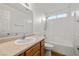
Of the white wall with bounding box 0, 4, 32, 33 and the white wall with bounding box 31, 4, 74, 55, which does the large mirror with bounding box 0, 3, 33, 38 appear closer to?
the white wall with bounding box 0, 4, 32, 33

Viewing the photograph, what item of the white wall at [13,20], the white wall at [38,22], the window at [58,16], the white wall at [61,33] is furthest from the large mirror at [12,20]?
the window at [58,16]

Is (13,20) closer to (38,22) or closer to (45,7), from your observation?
(38,22)

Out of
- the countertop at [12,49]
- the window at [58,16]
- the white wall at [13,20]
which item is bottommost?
the countertop at [12,49]

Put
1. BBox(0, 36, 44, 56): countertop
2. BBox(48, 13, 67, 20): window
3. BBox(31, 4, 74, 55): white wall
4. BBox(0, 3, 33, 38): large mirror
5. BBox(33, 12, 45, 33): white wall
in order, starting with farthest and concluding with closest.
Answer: BBox(48, 13, 67, 20): window < BBox(33, 12, 45, 33): white wall < BBox(31, 4, 74, 55): white wall < BBox(0, 3, 33, 38): large mirror < BBox(0, 36, 44, 56): countertop

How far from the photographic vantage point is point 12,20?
Result: 1771mm

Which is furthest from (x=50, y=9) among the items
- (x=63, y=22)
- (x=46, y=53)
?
(x=46, y=53)

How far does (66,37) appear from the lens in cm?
283

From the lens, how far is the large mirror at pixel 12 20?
1522 mm

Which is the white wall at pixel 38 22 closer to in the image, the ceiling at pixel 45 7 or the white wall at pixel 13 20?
the ceiling at pixel 45 7

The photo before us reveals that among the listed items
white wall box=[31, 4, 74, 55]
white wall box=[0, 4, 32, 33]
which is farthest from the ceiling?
white wall box=[0, 4, 32, 33]

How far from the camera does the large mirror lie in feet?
4.99

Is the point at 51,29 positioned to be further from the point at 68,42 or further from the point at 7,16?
the point at 7,16

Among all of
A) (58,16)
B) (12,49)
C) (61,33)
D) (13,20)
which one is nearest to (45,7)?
(58,16)

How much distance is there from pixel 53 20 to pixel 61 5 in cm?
63
